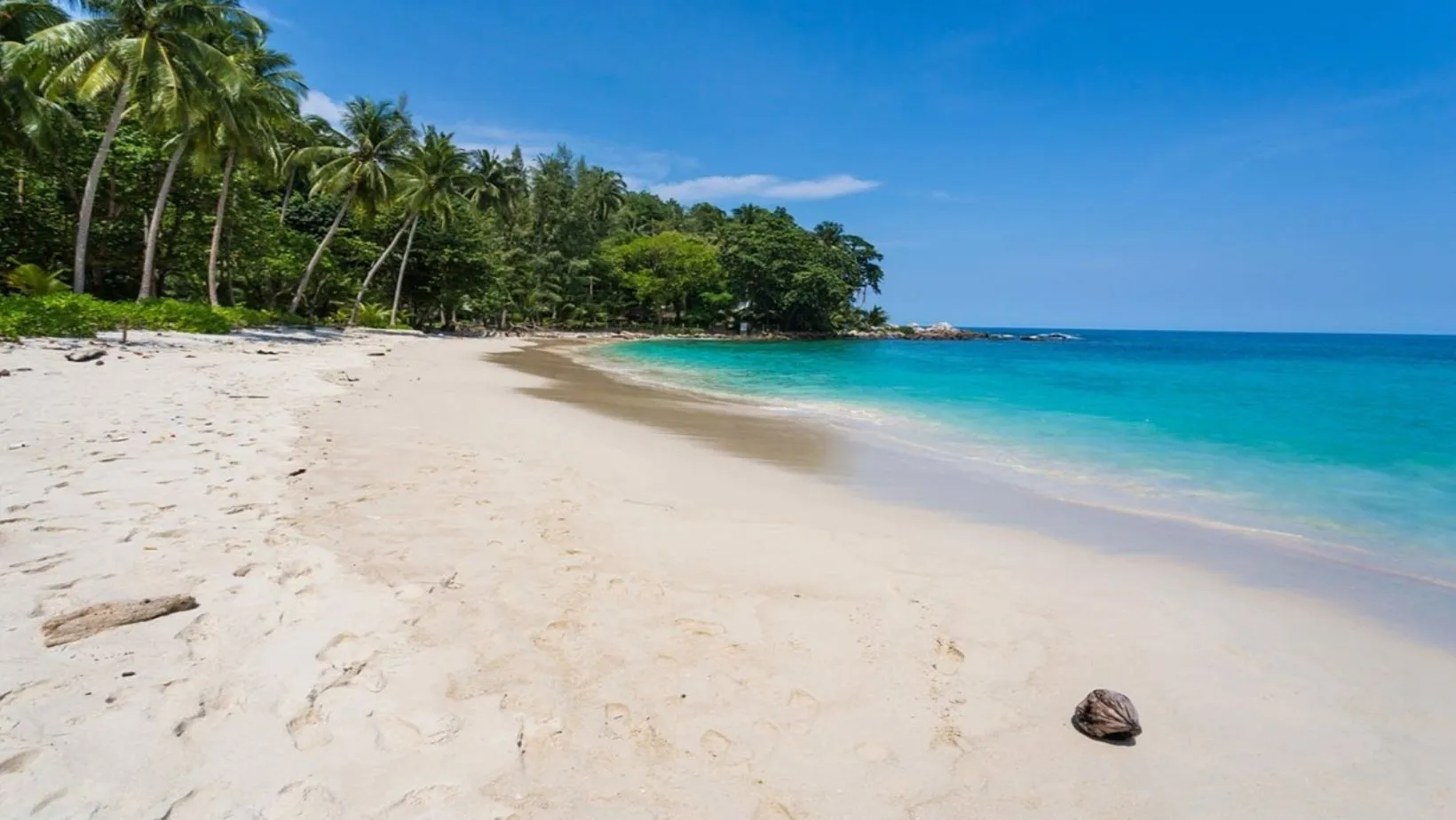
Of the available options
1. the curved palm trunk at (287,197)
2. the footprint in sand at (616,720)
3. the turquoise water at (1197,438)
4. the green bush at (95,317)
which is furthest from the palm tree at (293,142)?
the footprint in sand at (616,720)

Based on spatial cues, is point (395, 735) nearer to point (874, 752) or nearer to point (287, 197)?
point (874, 752)

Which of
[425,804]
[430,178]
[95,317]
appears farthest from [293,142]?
[425,804]

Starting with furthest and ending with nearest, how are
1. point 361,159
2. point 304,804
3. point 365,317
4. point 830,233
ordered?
1. point 830,233
2. point 365,317
3. point 361,159
4. point 304,804

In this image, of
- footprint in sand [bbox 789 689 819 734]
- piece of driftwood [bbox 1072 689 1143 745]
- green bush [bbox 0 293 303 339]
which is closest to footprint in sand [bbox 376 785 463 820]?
footprint in sand [bbox 789 689 819 734]

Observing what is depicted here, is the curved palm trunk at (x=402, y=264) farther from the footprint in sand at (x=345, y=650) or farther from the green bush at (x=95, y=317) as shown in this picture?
the footprint in sand at (x=345, y=650)

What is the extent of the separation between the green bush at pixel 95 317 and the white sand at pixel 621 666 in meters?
10.7

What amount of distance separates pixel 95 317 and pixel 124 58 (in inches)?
314

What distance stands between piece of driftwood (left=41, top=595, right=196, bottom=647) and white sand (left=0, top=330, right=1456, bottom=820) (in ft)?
0.25

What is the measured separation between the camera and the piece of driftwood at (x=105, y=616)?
114 inches

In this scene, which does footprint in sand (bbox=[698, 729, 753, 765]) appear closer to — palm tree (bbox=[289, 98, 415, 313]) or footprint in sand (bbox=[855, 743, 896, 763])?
footprint in sand (bbox=[855, 743, 896, 763])

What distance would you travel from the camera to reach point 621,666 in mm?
3264

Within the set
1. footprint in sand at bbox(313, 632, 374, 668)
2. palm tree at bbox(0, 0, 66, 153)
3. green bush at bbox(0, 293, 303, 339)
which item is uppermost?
palm tree at bbox(0, 0, 66, 153)

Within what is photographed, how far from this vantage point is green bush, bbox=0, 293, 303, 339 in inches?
534

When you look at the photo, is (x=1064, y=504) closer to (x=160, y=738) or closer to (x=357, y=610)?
(x=357, y=610)
